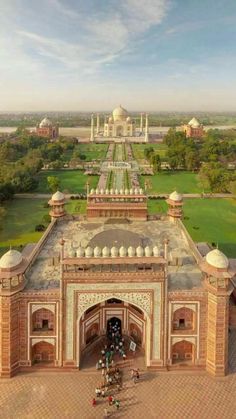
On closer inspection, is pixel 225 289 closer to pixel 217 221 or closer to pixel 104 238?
pixel 104 238

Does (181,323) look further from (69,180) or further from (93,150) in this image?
(93,150)

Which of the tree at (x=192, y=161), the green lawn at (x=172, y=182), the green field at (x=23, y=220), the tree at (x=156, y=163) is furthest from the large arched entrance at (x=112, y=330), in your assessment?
the tree at (x=192, y=161)

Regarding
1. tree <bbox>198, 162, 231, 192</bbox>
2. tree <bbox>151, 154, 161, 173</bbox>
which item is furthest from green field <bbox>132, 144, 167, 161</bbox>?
tree <bbox>198, 162, 231, 192</bbox>

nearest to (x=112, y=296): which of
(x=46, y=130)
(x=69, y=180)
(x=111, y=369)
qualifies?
(x=111, y=369)

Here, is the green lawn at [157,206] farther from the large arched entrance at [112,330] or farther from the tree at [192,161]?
the large arched entrance at [112,330]

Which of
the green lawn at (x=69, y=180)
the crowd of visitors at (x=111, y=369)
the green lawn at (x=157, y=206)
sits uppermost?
the green lawn at (x=69, y=180)

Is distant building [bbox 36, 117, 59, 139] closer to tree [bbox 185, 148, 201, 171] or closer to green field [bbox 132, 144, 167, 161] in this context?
green field [bbox 132, 144, 167, 161]
